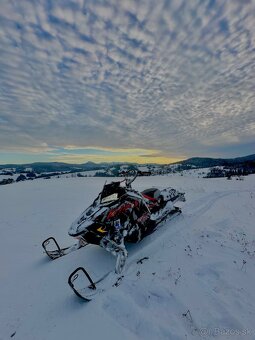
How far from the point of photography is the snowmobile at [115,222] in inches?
192

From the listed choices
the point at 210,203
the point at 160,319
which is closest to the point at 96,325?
the point at 160,319

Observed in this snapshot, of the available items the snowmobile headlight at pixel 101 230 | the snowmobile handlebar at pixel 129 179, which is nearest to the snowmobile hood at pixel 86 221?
the snowmobile headlight at pixel 101 230

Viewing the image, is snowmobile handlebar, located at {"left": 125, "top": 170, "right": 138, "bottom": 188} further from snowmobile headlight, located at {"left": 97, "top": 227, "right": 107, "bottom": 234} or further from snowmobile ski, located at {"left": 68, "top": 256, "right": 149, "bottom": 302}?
snowmobile ski, located at {"left": 68, "top": 256, "right": 149, "bottom": 302}

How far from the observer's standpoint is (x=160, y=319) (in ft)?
Result: 10.9

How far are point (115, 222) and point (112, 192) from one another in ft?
2.64

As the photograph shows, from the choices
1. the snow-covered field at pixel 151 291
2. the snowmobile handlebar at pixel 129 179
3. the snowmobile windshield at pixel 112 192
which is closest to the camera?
the snow-covered field at pixel 151 291

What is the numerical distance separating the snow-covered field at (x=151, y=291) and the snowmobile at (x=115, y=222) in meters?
0.40

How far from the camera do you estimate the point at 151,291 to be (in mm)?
4031

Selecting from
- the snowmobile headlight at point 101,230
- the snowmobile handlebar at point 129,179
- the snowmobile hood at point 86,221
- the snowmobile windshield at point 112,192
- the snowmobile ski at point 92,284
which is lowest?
the snowmobile ski at point 92,284

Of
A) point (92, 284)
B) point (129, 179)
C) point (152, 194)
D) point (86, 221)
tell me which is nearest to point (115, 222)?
point (86, 221)

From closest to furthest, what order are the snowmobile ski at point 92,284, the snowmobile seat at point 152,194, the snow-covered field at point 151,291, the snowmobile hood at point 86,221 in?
1. the snow-covered field at point 151,291
2. the snowmobile ski at point 92,284
3. the snowmobile hood at point 86,221
4. the snowmobile seat at point 152,194

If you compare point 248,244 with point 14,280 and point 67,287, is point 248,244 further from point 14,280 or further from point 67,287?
point 14,280

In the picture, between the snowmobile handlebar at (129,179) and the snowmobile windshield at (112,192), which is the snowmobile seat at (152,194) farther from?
the snowmobile windshield at (112,192)

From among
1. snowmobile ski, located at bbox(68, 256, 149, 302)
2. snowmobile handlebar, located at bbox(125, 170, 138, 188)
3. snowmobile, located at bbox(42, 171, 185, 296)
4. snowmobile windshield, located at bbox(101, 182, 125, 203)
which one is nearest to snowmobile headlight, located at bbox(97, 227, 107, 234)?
snowmobile, located at bbox(42, 171, 185, 296)
